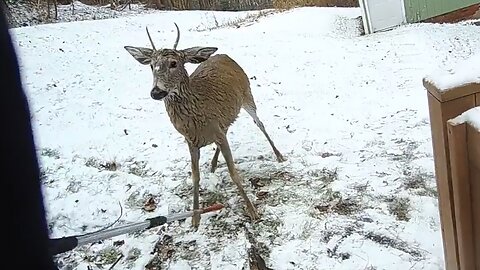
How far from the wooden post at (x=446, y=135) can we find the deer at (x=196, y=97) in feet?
6.03

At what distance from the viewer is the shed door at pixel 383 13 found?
1130cm

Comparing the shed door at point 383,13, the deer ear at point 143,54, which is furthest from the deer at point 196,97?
the shed door at point 383,13

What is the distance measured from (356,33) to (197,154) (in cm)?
840

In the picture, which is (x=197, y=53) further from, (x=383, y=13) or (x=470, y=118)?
(x=383, y=13)

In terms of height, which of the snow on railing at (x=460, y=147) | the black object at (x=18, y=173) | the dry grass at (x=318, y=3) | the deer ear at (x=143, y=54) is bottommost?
the dry grass at (x=318, y=3)

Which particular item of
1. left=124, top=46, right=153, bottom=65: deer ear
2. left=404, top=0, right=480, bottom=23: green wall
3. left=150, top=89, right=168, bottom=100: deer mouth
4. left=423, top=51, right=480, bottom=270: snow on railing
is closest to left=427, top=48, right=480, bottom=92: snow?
left=423, top=51, right=480, bottom=270: snow on railing

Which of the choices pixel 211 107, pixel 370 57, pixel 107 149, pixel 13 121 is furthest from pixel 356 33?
pixel 13 121

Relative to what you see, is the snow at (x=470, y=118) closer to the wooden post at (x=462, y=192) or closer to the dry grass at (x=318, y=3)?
the wooden post at (x=462, y=192)

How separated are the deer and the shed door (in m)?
7.78

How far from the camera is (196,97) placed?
12.3 ft

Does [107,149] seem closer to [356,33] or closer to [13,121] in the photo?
[13,121]

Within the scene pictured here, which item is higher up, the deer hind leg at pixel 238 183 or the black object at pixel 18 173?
the black object at pixel 18 173

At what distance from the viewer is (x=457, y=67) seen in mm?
1896

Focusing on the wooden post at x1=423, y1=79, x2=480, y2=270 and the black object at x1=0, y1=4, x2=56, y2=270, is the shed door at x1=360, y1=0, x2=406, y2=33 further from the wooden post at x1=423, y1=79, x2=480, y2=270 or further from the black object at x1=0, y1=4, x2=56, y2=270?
the black object at x1=0, y1=4, x2=56, y2=270
